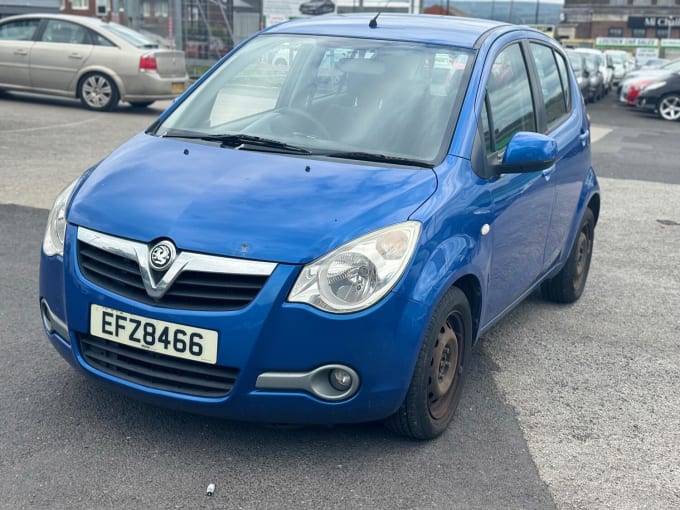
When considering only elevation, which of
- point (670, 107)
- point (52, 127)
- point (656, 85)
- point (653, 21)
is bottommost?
point (653, 21)

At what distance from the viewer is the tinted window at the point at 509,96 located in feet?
14.2

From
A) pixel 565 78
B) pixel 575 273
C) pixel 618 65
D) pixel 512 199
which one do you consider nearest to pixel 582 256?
pixel 575 273

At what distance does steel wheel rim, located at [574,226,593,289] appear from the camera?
578 centimetres

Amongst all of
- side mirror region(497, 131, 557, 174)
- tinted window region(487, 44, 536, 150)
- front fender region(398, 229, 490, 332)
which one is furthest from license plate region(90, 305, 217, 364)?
tinted window region(487, 44, 536, 150)

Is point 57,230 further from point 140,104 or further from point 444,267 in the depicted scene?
point 140,104

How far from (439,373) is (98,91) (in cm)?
1245

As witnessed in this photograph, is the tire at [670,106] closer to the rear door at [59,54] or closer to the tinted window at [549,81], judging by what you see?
the rear door at [59,54]

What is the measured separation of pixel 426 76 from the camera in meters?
4.24

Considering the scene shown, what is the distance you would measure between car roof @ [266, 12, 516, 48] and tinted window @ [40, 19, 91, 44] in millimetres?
10729

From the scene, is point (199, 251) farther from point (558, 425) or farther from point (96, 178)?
point (558, 425)

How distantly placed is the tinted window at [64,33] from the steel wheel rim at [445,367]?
12.6 m

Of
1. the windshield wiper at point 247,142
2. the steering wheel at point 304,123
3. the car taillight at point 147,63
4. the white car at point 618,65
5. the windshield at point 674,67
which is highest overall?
the steering wheel at point 304,123

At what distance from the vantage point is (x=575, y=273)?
18.9ft

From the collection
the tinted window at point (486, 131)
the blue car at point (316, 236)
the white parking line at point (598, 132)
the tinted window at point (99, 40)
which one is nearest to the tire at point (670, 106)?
the white parking line at point (598, 132)
